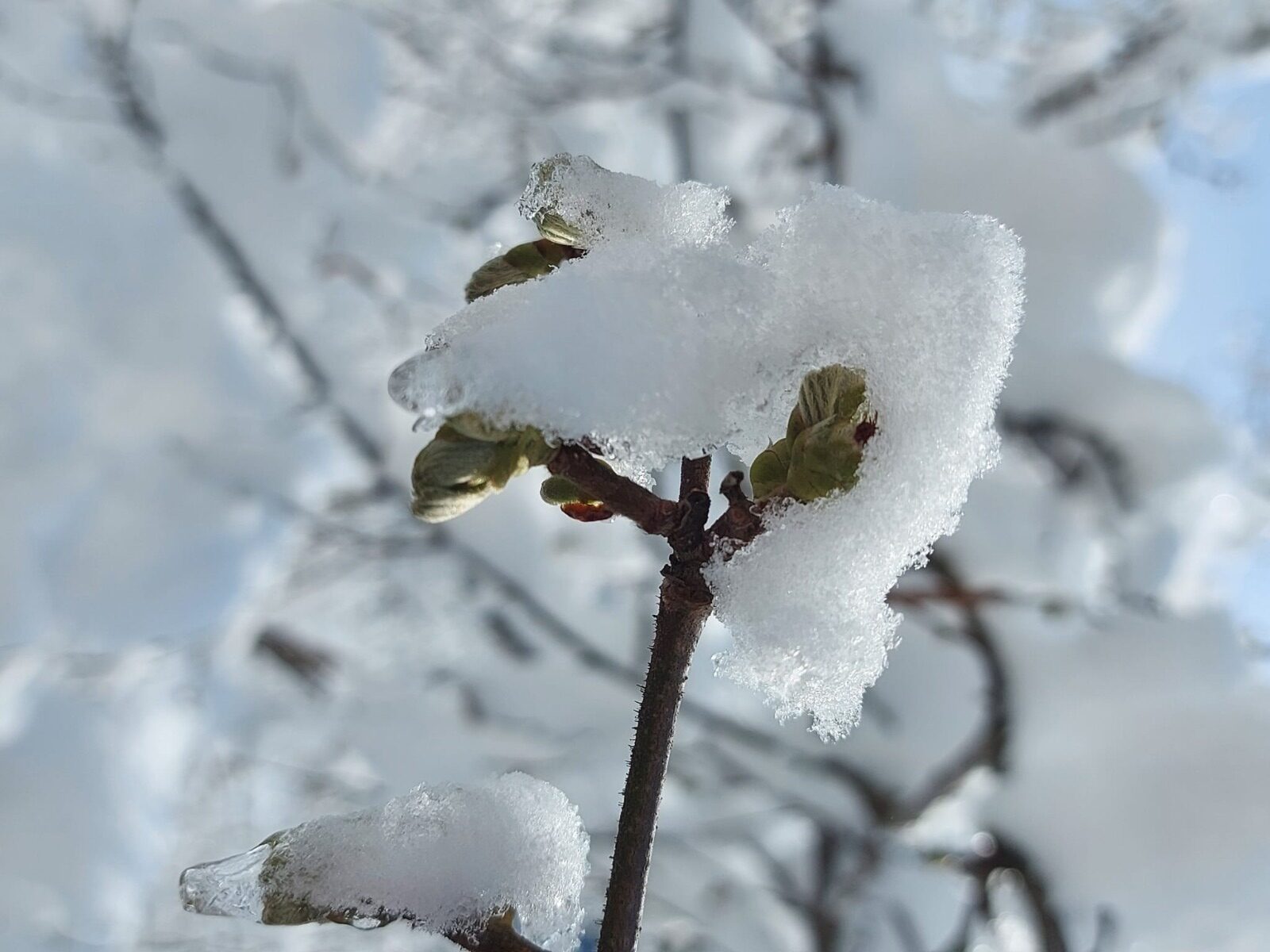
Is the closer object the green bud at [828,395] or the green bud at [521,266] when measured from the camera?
the green bud at [828,395]

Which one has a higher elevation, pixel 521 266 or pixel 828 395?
pixel 521 266

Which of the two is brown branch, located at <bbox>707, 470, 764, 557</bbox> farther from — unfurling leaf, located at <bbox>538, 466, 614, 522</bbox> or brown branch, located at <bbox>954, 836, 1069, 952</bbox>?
brown branch, located at <bbox>954, 836, 1069, 952</bbox>

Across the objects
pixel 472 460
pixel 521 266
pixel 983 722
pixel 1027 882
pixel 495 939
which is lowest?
pixel 495 939

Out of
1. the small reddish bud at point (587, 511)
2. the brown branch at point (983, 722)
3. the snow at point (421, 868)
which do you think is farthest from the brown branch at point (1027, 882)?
the small reddish bud at point (587, 511)

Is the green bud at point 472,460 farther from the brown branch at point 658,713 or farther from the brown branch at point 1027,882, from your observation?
the brown branch at point 1027,882

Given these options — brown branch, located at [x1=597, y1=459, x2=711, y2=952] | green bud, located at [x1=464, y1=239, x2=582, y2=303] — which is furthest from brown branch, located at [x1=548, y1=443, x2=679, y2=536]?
green bud, located at [x1=464, y1=239, x2=582, y2=303]

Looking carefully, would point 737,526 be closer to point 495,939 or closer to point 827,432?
point 827,432


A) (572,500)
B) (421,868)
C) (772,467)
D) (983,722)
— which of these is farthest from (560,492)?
(983,722)
